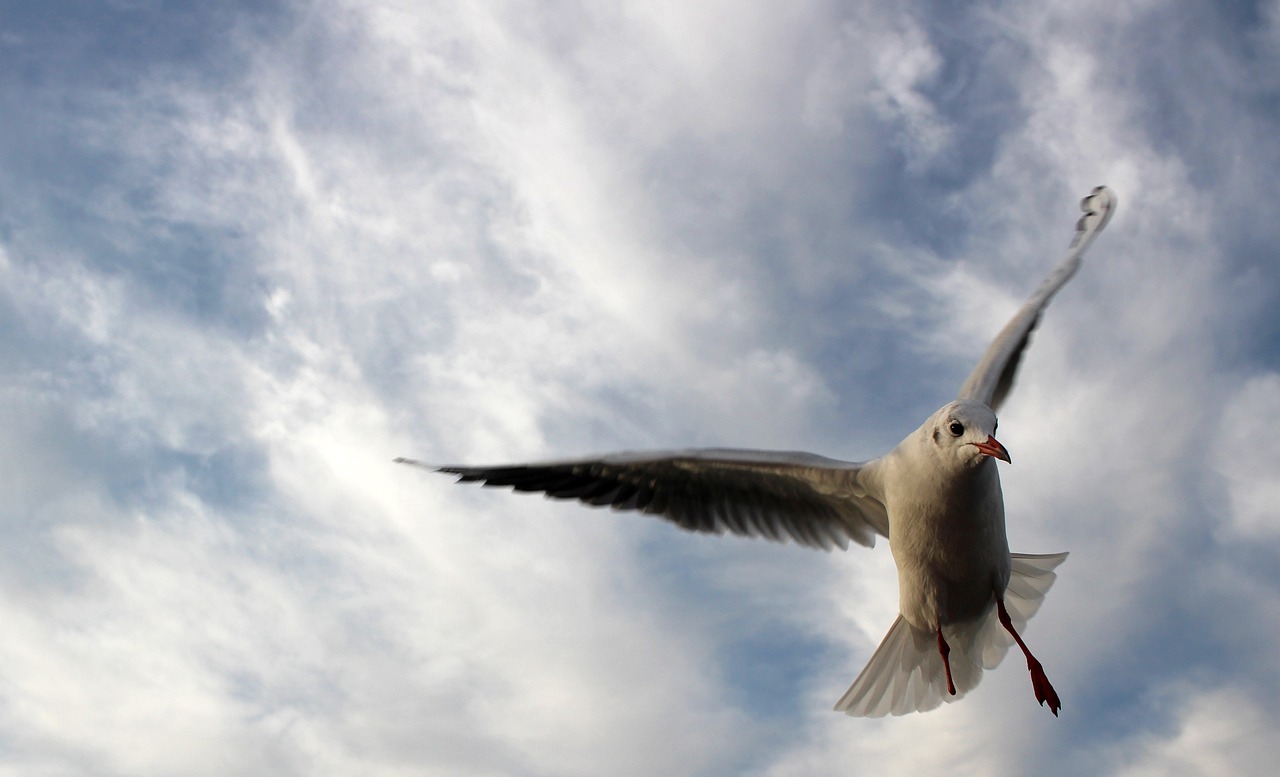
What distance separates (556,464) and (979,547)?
8.60ft

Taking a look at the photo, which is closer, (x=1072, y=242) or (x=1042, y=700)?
(x=1042, y=700)

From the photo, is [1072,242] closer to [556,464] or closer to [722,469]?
[722,469]

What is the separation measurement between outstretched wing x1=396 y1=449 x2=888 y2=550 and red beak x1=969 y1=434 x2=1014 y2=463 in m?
1.26

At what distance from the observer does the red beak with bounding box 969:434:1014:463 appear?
4848mm

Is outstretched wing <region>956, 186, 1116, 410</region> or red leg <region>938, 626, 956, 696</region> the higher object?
outstretched wing <region>956, 186, 1116, 410</region>

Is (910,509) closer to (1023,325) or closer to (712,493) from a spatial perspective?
(712,493)

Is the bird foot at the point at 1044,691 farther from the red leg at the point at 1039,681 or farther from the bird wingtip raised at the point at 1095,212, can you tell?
the bird wingtip raised at the point at 1095,212

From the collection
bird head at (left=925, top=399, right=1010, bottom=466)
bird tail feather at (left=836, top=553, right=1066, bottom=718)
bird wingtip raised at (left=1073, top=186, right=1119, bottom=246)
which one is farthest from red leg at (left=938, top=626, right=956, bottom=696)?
bird wingtip raised at (left=1073, top=186, right=1119, bottom=246)

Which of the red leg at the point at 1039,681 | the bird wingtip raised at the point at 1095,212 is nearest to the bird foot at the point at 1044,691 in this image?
the red leg at the point at 1039,681

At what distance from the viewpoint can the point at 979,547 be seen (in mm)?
5449

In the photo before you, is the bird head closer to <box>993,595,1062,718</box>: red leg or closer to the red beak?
the red beak

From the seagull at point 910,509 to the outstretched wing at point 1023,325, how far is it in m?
0.02

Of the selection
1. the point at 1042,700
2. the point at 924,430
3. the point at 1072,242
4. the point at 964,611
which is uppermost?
the point at 1072,242

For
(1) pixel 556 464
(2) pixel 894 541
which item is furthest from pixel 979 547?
(1) pixel 556 464
